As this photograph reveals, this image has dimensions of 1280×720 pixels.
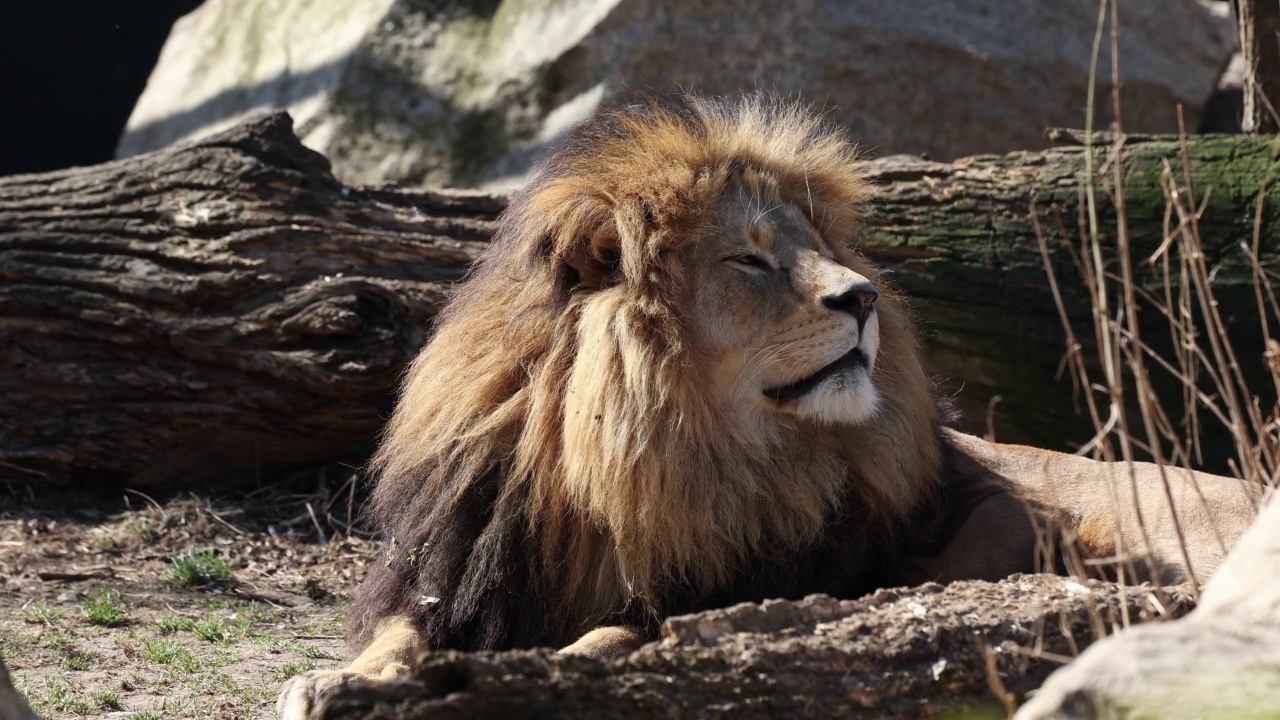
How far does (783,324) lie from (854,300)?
179 mm

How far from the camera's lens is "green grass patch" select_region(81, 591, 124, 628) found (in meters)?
4.50

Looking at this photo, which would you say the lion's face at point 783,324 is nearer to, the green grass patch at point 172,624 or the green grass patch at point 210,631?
the green grass patch at point 210,631

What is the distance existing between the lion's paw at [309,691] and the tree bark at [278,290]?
8.43 ft

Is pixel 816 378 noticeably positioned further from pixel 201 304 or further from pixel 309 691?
pixel 201 304

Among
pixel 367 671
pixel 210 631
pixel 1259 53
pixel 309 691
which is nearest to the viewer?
pixel 309 691

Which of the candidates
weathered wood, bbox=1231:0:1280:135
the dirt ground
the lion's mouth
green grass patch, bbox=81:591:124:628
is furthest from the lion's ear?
weathered wood, bbox=1231:0:1280:135

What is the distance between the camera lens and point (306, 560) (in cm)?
560

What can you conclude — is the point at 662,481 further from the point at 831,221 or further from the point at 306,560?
the point at 306,560

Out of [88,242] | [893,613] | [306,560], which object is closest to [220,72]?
[88,242]

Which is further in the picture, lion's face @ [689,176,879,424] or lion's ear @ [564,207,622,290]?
lion's ear @ [564,207,622,290]

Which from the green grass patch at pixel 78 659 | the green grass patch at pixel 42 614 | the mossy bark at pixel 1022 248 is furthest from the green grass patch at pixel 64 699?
the mossy bark at pixel 1022 248

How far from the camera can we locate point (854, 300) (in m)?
3.37

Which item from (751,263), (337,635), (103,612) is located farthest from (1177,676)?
(103,612)

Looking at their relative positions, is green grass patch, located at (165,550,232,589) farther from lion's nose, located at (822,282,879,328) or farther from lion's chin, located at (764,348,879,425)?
lion's nose, located at (822,282,879,328)
